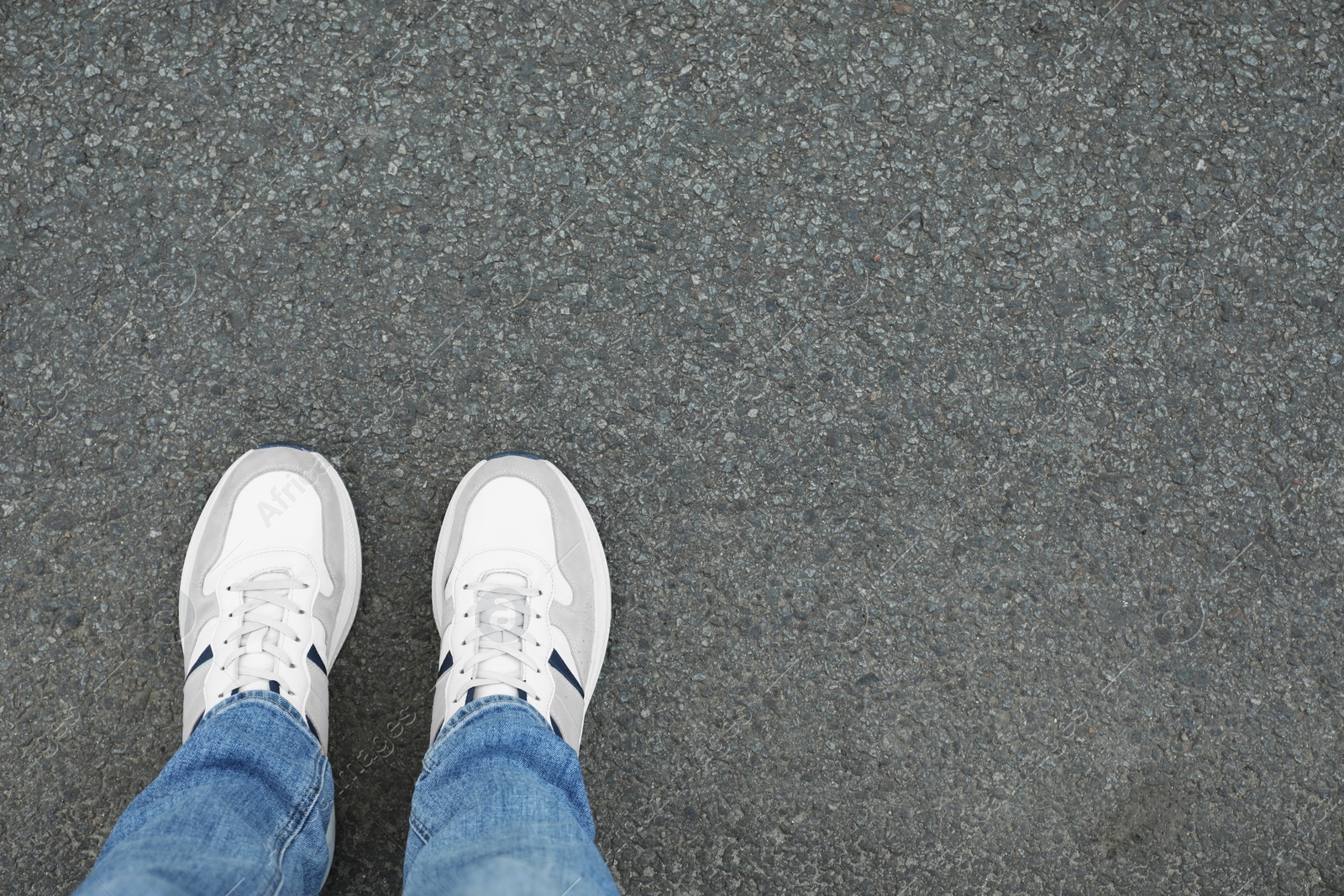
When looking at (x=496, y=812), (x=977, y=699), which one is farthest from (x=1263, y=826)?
(x=496, y=812)

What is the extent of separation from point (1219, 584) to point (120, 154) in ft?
9.14

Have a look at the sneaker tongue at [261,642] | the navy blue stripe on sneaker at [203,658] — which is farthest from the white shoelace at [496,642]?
the navy blue stripe on sneaker at [203,658]

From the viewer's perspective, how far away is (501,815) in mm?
1369

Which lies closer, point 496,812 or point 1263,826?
point 496,812

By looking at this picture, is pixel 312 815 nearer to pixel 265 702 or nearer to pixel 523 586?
pixel 265 702

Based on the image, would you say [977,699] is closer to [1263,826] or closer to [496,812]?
[1263,826]

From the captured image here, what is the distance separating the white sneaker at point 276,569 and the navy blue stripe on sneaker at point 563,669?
486 millimetres

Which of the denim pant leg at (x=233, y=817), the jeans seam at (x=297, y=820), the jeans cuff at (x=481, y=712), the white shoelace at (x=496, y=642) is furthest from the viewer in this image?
the white shoelace at (x=496, y=642)

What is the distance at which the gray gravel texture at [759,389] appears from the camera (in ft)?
5.98

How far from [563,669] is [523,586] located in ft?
0.70

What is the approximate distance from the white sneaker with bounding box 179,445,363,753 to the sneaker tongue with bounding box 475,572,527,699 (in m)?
0.31

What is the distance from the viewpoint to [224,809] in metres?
1.38

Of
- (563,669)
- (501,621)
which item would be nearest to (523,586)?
(501,621)

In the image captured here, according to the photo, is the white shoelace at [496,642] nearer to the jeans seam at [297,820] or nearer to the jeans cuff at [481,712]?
the jeans cuff at [481,712]
